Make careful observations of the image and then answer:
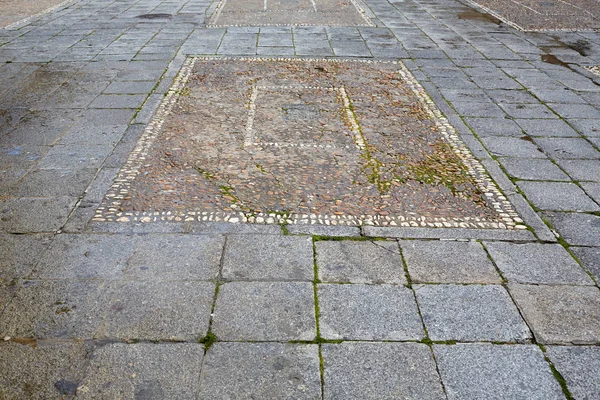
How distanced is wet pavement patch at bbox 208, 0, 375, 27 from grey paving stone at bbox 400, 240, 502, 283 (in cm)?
777

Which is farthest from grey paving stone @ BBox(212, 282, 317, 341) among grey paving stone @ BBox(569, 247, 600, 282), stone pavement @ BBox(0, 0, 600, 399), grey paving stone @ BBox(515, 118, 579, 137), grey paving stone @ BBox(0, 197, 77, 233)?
grey paving stone @ BBox(515, 118, 579, 137)

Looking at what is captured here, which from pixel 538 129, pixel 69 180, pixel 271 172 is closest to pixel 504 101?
pixel 538 129

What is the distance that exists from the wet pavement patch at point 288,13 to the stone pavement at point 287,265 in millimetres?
4153

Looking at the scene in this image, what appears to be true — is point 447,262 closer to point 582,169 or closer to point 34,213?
Answer: point 582,169

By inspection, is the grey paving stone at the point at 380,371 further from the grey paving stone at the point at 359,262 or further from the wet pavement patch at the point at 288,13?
the wet pavement patch at the point at 288,13

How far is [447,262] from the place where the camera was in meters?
3.62

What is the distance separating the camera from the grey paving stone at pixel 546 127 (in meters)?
5.75

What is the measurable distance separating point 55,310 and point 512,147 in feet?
14.9

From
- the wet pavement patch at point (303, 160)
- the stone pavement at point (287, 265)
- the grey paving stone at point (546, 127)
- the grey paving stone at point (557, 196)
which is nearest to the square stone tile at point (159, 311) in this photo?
the stone pavement at point (287, 265)

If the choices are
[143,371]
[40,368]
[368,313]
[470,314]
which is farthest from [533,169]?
[40,368]

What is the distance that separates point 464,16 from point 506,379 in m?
10.4

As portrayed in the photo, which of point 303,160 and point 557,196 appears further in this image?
point 303,160

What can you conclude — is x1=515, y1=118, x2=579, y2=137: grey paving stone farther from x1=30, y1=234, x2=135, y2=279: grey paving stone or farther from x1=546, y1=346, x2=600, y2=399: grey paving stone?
x1=30, y1=234, x2=135, y2=279: grey paving stone

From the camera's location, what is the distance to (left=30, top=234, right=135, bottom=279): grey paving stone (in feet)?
11.2
